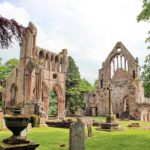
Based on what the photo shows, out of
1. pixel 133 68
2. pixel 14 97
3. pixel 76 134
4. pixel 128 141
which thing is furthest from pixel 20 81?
pixel 76 134

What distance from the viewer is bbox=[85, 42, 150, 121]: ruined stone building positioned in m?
43.9

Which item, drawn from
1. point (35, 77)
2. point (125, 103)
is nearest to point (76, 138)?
point (35, 77)

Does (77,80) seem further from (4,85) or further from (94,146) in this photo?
(94,146)

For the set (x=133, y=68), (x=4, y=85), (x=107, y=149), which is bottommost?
(x=107, y=149)

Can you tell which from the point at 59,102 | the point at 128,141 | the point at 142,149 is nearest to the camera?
the point at 142,149

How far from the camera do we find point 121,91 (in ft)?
159

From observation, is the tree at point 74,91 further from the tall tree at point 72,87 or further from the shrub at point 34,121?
the shrub at point 34,121

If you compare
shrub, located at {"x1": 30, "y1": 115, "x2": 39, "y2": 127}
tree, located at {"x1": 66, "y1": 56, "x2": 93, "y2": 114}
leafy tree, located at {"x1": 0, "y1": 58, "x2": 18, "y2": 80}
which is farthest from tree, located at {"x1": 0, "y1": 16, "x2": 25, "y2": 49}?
tree, located at {"x1": 66, "y1": 56, "x2": 93, "y2": 114}

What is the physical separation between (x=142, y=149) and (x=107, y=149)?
1454mm

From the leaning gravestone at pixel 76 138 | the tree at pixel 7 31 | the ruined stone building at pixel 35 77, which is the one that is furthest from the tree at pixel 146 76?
the ruined stone building at pixel 35 77

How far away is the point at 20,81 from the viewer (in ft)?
129

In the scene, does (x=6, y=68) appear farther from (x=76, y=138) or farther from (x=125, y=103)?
(x=76, y=138)

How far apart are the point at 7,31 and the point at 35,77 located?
1070 inches

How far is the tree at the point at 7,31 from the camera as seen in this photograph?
6.16m
